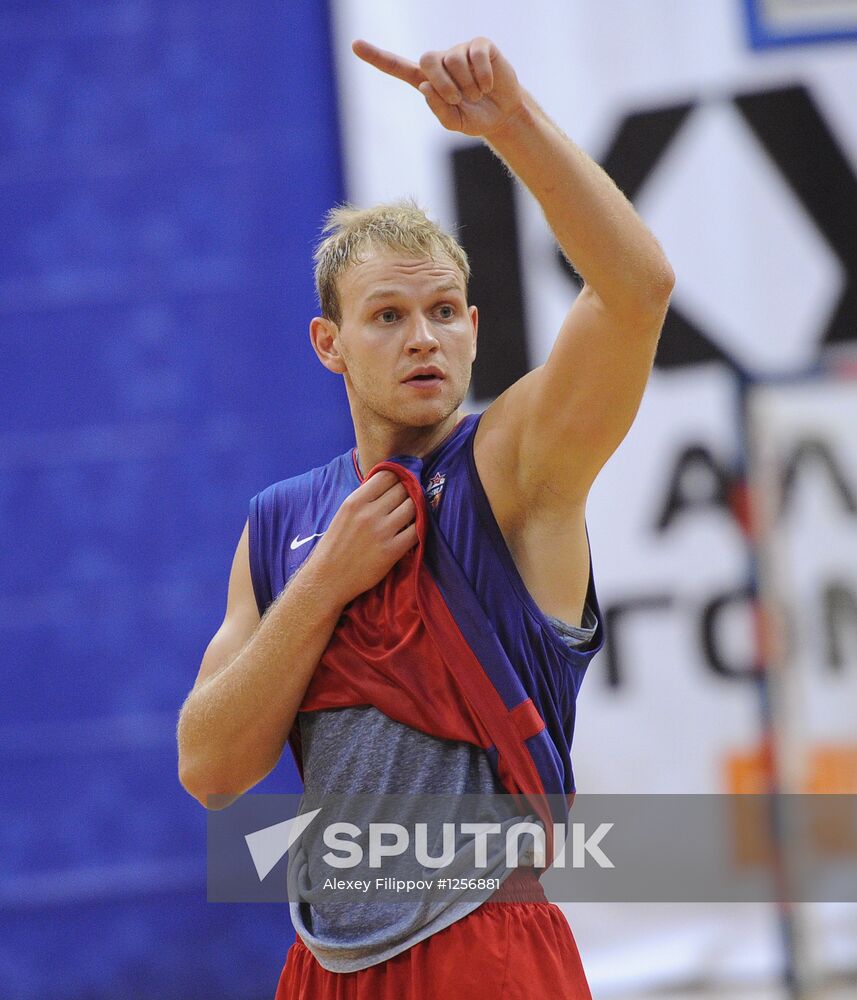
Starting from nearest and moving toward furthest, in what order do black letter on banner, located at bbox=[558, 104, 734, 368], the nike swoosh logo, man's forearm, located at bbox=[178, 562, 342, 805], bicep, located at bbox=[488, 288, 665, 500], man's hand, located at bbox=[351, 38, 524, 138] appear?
man's hand, located at bbox=[351, 38, 524, 138] < bicep, located at bbox=[488, 288, 665, 500] < man's forearm, located at bbox=[178, 562, 342, 805] < the nike swoosh logo < black letter on banner, located at bbox=[558, 104, 734, 368]

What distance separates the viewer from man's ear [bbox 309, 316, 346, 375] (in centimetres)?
212

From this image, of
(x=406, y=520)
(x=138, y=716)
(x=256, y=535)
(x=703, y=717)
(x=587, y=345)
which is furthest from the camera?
(x=138, y=716)

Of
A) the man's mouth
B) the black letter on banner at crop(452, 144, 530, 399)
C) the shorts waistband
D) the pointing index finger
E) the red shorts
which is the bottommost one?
the red shorts

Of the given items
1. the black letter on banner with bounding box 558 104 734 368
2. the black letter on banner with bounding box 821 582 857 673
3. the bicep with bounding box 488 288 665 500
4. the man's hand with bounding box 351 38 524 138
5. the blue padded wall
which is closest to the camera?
the man's hand with bounding box 351 38 524 138

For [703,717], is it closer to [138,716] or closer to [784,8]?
[138,716]

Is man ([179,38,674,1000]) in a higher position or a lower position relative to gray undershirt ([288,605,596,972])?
higher

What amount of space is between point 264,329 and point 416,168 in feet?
2.77

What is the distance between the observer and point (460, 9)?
4.66 metres

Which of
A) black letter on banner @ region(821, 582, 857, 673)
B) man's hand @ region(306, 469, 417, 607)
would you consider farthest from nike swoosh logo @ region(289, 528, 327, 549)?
black letter on banner @ region(821, 582, 857, 673)

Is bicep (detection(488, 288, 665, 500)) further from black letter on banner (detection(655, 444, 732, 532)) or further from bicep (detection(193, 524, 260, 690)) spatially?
black letter on banner (detection(655, 444, 732, 532))

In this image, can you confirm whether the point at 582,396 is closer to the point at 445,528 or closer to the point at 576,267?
the point at 576,267

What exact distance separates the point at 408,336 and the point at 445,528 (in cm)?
31

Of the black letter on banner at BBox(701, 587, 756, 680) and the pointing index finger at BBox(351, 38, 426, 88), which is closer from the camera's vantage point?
the pointing index finger at BBox(351, 38, 426, 88)

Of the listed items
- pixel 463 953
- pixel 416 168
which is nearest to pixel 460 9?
pixel 416 168
